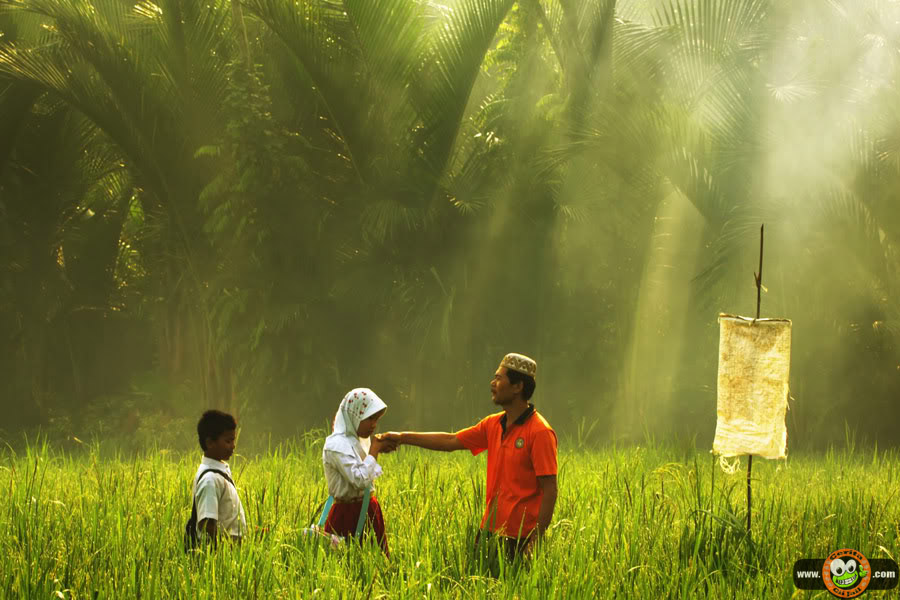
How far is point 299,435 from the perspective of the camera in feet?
34.0

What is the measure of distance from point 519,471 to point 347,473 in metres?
0.70

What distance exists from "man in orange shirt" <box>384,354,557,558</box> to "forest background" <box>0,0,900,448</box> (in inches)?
220

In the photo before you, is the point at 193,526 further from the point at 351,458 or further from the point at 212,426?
the point at 351,458

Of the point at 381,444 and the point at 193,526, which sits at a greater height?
the point at 381,444

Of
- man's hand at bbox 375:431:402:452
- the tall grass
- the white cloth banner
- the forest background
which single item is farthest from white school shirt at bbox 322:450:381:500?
Answer: the forest background

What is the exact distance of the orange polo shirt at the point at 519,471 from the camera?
12.9 ft

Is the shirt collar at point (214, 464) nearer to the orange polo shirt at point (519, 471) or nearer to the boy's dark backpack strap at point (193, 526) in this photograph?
the boy's dark backpack strap at point (193, 526)

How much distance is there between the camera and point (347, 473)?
12.7 ft

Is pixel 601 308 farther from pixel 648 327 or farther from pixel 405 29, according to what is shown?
pixel 405 29

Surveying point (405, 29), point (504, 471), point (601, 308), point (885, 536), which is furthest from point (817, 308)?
point (504, 471)

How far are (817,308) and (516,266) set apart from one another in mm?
3202

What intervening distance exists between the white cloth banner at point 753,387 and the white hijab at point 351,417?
56.0 inches

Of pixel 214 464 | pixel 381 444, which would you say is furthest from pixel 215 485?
pixel 381 444

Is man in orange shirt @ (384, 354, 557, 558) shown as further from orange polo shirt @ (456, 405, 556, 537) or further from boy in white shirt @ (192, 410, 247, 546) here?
boy in white shirt @ (192, 410, 247, 546)
